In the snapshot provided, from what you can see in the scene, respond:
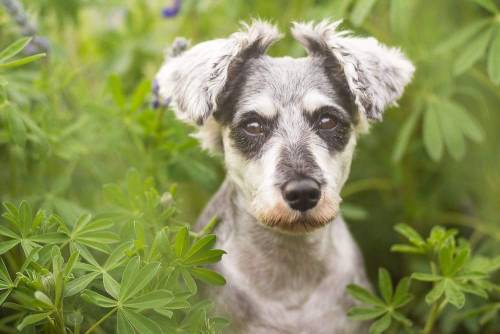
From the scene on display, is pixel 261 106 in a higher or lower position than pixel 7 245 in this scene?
higher

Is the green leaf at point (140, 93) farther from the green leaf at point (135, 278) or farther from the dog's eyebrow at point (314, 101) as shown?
the green leaf at point (135, 278)

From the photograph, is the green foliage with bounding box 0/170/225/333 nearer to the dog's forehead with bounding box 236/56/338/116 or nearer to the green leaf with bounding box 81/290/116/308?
the green leaf with bounding box 81/290/116/308

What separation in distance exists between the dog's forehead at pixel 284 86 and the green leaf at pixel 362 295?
2.44 ft

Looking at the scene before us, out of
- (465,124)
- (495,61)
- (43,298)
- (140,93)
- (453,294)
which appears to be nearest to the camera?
(43,298)

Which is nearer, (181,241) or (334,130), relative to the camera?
(181,241)

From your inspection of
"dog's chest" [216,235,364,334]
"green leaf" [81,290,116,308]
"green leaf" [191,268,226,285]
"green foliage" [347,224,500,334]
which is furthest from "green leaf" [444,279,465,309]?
"green leaf" [81,290,116,308]

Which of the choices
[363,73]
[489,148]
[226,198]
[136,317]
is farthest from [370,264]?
[136,317]

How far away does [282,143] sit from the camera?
252 centimetres

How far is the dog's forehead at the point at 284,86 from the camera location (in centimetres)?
260

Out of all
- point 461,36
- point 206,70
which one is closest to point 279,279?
point 206,70

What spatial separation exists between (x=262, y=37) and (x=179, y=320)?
1188 millimetres

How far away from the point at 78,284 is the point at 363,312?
1.11 m

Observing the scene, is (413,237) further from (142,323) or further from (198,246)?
(142,323)

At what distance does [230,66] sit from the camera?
273 centimetres
